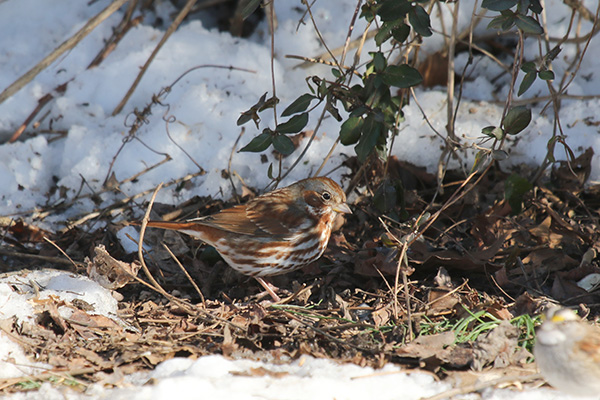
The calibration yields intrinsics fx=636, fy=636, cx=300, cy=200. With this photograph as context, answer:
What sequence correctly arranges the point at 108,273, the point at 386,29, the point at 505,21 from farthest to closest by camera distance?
the point at 108,273, the point at 386,29, the point at 505,21

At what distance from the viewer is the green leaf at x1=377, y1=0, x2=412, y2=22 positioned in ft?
12.0

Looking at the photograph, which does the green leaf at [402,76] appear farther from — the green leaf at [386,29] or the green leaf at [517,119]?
the green leaf at [517,119]

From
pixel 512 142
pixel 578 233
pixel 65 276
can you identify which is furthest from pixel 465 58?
pixel 65 276

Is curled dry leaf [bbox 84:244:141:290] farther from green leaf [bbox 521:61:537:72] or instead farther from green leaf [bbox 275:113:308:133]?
green leaf [bbox 521:61:537:72]

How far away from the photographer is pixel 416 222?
4055 mm

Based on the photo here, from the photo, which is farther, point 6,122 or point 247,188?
point 6,122

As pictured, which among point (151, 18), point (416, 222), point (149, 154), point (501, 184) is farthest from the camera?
point (151, 18)

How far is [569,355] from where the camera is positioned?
2.63 m

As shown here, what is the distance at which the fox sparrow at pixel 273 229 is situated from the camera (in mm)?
4270

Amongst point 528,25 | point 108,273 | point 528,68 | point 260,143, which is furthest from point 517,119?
point 108,273

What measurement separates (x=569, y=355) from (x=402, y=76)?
1.98 meters

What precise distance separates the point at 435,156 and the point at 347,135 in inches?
50.4

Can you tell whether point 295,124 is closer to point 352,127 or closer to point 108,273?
point 352,127

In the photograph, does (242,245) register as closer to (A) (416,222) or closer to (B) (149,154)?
(A) (416,222)
